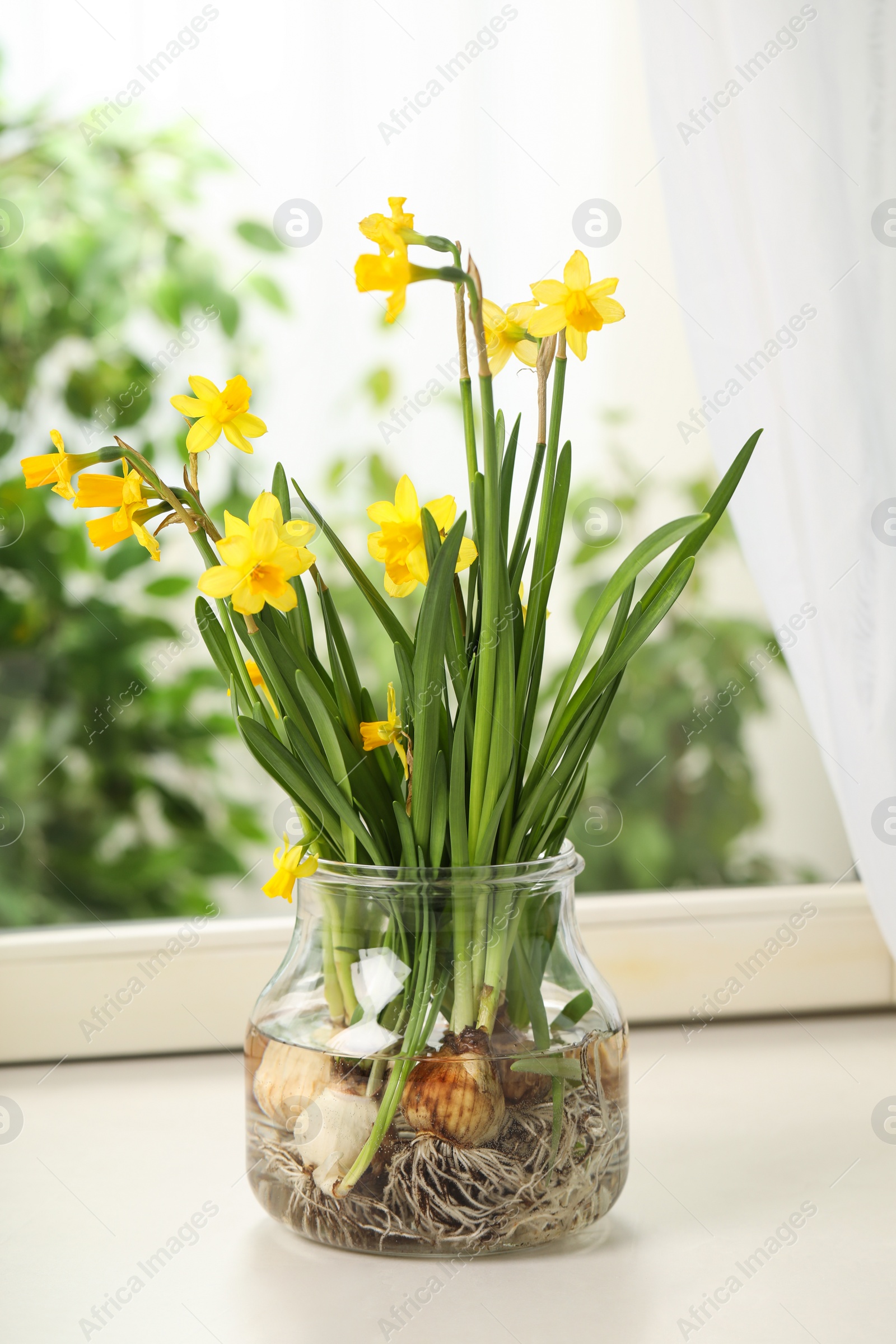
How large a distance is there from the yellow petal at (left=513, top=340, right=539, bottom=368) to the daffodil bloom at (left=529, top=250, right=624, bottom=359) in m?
0.05

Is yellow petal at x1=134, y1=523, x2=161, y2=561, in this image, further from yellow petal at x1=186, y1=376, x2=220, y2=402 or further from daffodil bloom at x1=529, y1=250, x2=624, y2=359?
daffodil bloom at x1=529, y1=250, x2=624, y2=359

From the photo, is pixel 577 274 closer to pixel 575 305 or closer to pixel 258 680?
pixel 575 305

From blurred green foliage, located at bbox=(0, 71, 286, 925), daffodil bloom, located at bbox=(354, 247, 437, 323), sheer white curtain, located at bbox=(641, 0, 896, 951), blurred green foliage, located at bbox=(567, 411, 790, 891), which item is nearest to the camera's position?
daffodil bloom, located at bbox=(354, 247, 437, 323)

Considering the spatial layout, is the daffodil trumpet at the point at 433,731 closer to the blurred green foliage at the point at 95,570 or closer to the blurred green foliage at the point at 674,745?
the blurred green foliage at the point at 95,570

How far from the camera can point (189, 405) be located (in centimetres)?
50

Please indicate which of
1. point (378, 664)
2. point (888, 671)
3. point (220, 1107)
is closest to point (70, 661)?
point (378, 664)

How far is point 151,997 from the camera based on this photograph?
84cm

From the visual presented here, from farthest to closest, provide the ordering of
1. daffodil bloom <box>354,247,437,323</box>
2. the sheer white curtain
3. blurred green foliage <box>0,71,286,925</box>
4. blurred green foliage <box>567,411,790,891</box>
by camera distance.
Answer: blurred green foliage <box>567,411,790,891</box>
blurred green foliage <box>0,71,286,925</box>
the sheer white curtain
daffodil bloom <box>354,247,437,323</box>

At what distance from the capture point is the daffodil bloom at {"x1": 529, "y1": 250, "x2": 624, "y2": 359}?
1.58ft

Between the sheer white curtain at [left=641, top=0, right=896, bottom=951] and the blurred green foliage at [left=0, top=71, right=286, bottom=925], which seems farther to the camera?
the blurred green foliage at [left=0, top=71, right=286, bottom=925]

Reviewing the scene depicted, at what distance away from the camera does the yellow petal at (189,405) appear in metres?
0.49

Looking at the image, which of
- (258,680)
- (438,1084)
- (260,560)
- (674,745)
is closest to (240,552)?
(260,560)

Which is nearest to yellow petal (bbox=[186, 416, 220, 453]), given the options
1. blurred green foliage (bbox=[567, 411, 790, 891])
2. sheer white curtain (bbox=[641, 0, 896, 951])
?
sheer white curtain (bbox=[641, 0, 896, 951])

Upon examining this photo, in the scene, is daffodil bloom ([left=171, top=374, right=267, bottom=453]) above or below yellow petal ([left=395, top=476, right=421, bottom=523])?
above
